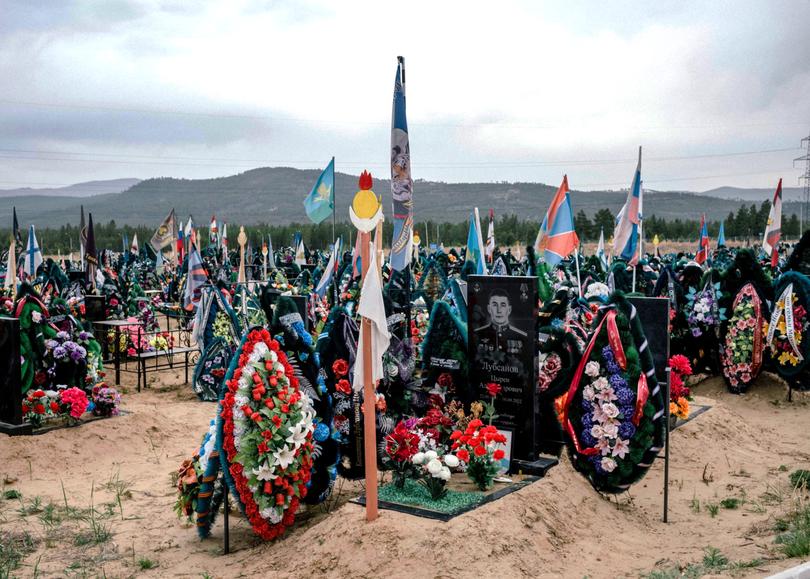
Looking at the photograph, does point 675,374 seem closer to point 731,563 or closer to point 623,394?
point 623,394

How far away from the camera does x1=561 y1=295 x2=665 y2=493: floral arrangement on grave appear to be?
816cm

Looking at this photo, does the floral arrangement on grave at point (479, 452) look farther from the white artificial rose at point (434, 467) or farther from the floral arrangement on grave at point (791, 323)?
the floral arrangement on grave at point (791, 323)

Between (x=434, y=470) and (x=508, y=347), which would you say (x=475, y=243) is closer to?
(x=508, y=347)

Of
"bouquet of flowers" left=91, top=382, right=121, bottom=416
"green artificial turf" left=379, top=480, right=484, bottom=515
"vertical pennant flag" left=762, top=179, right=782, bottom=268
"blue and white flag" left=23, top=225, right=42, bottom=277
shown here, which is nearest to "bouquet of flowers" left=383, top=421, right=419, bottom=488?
"green artificial turf" left=379, top=480, right=484, bottom=515

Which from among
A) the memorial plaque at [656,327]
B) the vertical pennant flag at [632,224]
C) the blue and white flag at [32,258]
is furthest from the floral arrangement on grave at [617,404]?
the blue and white flag at [32,258]

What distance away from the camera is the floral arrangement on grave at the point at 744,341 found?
14.2 m

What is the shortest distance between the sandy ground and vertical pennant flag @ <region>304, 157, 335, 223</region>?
3.77m

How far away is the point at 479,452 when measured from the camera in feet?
24.6

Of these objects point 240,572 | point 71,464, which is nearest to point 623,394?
point 240,572

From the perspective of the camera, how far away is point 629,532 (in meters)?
7.71

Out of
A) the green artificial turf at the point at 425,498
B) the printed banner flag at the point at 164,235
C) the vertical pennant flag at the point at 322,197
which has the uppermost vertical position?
the vertical pennant flag at the point at 322,197

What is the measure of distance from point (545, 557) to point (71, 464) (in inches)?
255

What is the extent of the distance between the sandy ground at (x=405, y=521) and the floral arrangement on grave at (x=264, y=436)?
0.37 meters

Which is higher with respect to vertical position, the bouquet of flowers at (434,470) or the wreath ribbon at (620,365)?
the wreath ribbon at (620,365)
